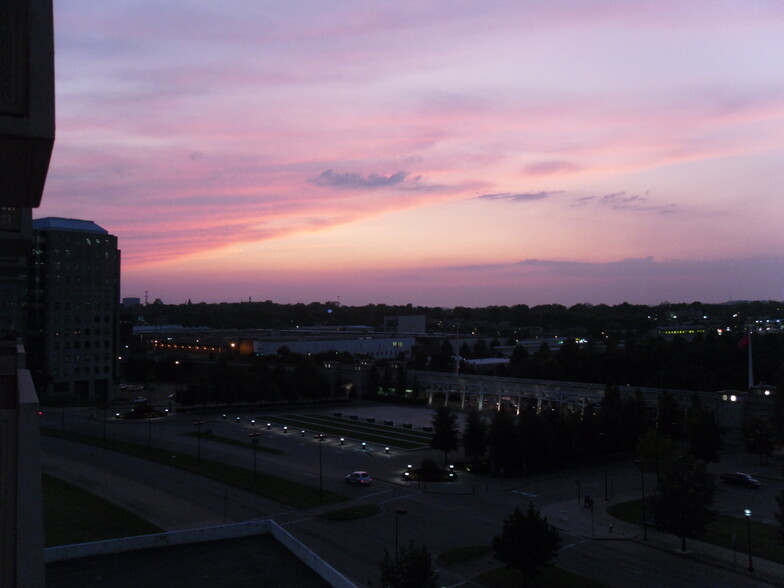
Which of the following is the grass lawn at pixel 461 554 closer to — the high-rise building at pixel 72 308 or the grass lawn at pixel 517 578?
the grass lawn at pixel 517 578

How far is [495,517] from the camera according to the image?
2503 cm

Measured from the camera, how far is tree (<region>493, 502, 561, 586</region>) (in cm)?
1811

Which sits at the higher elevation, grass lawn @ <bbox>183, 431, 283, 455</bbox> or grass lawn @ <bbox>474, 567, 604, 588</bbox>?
grass lawn @ <bbox>474, 567, 604, 588</bbox>

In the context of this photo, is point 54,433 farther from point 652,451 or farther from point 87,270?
point 652,451

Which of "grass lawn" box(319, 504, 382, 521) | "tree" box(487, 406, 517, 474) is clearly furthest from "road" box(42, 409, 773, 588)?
"tree" box(487, 406, 517, 474)

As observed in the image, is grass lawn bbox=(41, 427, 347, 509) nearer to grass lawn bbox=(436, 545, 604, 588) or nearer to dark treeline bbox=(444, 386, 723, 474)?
grass lawn bbox=(436, 545, 604, 588)

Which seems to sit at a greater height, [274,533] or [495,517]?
[274,533]

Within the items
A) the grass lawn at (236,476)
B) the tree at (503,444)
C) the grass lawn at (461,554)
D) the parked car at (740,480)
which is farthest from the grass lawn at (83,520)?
the parked car at (740,480)

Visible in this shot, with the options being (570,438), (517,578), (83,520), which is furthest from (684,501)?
(83,520)

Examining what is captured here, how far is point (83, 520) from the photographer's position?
22.1 metres

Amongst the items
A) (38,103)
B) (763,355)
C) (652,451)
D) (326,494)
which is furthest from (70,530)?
(763,355)

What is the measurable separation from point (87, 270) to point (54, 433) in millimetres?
29405

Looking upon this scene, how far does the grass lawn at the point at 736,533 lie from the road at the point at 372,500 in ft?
6.06

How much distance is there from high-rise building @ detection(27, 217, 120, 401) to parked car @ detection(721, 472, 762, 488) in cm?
5634
